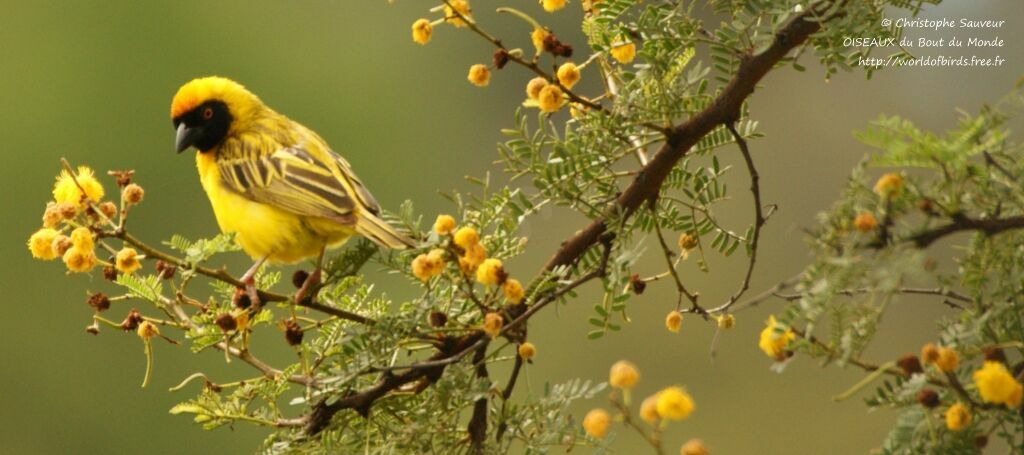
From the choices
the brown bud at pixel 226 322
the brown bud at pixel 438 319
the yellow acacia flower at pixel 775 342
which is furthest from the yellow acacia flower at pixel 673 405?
the brown bud at pixel 226 322

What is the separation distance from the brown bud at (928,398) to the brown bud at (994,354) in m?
0.08

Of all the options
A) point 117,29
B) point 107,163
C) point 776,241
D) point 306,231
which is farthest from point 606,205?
point 117,29

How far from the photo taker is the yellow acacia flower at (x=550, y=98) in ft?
6.46

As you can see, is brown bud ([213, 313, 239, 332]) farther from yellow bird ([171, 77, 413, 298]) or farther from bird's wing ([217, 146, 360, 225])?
bird's wing ([217, 146, 360, 225])

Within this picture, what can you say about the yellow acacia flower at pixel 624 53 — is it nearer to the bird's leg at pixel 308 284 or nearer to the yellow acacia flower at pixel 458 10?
the yellow acacia flower at pixel 458 10

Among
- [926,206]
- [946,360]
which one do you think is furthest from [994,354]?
[926,206]

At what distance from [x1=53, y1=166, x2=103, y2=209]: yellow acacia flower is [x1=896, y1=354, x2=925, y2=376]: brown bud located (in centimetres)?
118

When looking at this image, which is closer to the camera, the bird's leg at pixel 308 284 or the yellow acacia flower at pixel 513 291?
the yellow acacia flower at pixel 513 291

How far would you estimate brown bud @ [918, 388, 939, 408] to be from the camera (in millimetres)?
1558

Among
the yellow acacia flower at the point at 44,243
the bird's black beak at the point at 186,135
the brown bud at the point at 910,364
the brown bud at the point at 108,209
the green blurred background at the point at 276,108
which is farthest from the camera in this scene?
the green blurred background at the point at 276,108

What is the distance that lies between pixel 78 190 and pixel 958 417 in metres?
1.28

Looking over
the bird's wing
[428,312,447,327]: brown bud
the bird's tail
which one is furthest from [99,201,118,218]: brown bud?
the bird's wing

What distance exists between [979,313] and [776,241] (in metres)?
9.81

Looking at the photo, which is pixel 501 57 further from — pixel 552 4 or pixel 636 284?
pixel 636 284
